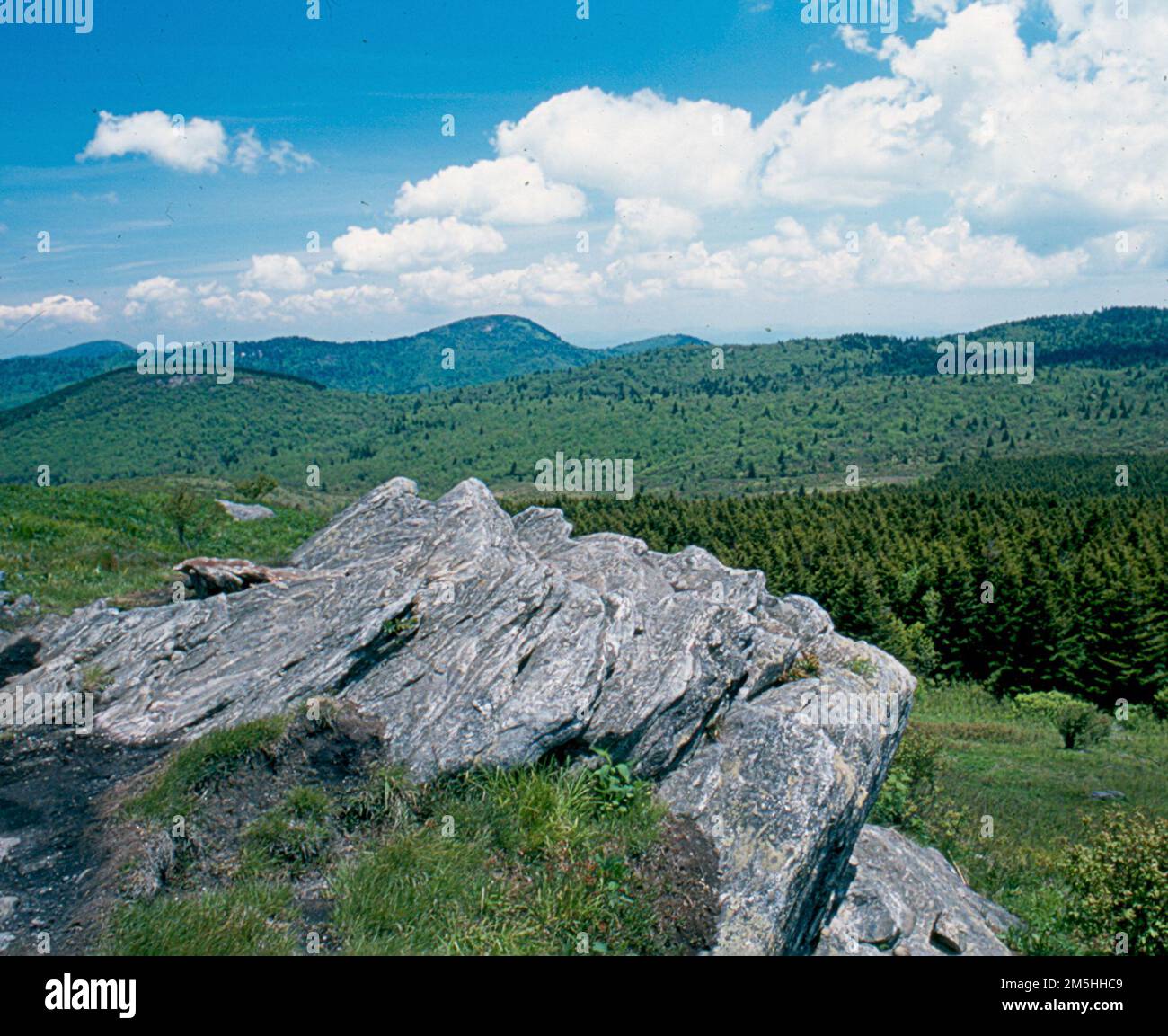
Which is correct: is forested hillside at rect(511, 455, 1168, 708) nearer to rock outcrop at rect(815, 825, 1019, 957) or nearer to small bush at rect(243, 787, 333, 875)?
rock outcrop at rect(815, 825, 1019, 957)

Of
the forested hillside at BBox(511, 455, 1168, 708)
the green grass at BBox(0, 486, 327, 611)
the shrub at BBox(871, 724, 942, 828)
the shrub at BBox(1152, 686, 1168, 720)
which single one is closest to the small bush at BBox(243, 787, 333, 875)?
the green grass at BBox(0, 486, 327, 611)

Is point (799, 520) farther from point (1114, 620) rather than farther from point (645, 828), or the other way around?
point (645, 828)

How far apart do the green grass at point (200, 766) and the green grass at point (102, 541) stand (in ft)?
Answer: 33.5

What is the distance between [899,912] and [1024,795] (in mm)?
23790

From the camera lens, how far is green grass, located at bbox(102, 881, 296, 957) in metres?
7.98

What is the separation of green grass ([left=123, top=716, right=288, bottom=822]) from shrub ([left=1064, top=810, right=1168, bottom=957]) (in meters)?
18.0

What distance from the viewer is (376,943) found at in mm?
8453

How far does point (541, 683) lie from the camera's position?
12609 millimetres

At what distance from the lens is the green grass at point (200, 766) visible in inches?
404

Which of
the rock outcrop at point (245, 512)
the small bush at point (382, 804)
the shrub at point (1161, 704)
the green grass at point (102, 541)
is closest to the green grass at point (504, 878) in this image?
the small bush at point (382, 804)

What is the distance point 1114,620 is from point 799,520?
35831 millimetres

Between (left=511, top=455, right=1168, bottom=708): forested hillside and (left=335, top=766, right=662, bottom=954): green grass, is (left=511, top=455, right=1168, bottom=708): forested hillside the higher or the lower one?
the lower one

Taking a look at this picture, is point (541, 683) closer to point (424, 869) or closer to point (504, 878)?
point (504, 878)
